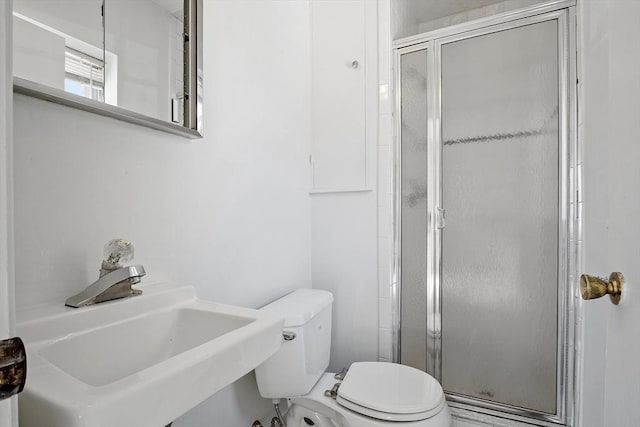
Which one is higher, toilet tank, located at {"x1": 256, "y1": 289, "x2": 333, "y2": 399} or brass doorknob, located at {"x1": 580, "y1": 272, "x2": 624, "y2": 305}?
brass doorknob, located at {"x1": 580, "y1": 272, "x2": 624, "y2": 305}

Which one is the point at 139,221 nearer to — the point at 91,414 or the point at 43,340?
the point at 43,340

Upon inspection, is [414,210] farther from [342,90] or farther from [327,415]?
[327,415]

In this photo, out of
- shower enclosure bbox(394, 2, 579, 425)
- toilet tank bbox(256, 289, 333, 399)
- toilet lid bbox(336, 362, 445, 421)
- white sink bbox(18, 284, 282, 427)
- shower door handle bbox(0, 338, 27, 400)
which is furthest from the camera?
shower enclosure bbox(394, 2, 579, 425)

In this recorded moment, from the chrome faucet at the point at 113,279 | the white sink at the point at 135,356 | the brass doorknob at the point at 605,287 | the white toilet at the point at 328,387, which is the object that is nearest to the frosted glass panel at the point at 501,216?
the white toilet at the point at 328,387

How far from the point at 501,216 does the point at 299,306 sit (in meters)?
1.03

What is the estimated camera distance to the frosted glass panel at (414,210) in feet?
5.42

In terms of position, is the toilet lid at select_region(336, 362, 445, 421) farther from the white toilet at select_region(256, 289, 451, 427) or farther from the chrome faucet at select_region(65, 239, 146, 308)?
the chrome faucet at select_region(65, 239, 146, 308)

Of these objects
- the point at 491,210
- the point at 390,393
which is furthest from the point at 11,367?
the point at 491,210

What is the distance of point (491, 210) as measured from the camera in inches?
60.1

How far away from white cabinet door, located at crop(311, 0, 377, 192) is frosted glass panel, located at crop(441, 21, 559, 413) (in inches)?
15.5

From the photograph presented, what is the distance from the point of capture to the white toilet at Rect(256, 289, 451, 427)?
1.07 metres

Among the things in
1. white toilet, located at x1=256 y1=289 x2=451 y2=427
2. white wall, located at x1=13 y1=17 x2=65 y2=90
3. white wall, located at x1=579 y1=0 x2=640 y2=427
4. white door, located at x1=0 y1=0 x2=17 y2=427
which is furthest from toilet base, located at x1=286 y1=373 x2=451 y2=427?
white wall, located at x1=13 y1=17 x2=65 y2=90

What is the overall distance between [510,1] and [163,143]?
193 centimetres

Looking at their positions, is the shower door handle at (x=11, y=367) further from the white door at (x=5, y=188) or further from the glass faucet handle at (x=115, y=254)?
the glass faucet handle at (x=115, y=254)
